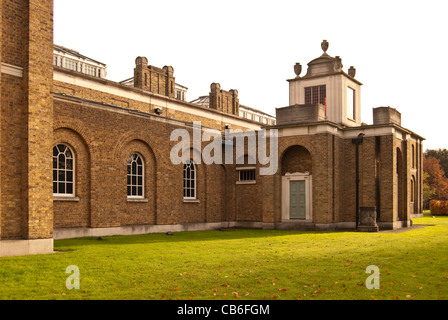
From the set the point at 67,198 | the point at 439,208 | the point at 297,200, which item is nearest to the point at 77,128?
the point at 67,198

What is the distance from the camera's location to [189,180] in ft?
87.0

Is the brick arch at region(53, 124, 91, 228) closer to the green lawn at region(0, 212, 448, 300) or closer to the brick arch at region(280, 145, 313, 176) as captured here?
the green lawn at region(0, 212, 448, 300)

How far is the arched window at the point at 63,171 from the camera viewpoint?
1890 centimetres

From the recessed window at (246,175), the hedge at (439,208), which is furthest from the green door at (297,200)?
the hedge at (439,208)

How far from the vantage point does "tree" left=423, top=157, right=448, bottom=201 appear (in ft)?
199

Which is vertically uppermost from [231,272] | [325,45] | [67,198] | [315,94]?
[325,45]

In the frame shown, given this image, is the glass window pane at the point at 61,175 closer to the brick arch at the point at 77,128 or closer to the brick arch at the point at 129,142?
the brick arch at the point at 77,128

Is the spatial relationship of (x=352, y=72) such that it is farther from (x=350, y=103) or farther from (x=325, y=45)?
(x=325, y=45)

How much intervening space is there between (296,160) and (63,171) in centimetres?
1337

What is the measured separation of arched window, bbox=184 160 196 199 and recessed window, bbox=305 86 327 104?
9.04 meters

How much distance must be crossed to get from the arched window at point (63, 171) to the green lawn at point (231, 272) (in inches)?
138

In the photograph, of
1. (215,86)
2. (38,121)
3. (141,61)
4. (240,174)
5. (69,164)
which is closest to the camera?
(38,121)

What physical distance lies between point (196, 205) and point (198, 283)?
17.1 m

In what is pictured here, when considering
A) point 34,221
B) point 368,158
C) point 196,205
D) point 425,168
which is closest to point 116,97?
point 196,205
